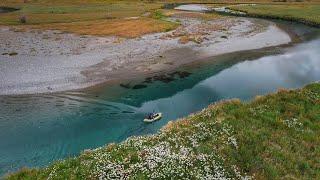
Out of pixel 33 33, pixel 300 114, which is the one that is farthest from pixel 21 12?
pixel 300 114

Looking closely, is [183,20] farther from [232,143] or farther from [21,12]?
[232,143]

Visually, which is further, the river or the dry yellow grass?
the dry yellow grass

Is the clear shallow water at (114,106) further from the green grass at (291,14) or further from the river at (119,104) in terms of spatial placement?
the green grass at (291,14)

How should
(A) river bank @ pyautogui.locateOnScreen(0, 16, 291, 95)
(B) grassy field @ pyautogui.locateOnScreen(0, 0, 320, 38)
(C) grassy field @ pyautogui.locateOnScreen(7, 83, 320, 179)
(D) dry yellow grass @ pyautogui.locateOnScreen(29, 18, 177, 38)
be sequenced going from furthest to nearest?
(B) grassy field @ pyautogui.locateOnScreen(0, 0, 320, 38) < (D) dry yellow grass @ pyautogui.locateOnScreen(29, 18, 177, 38) < (A) river bank @ pyautogui.locateOnScreen(0, 16, 291, 95) < (C) grassy field @ pyautogui.locateOnScreen(7, 83, 320, 179)

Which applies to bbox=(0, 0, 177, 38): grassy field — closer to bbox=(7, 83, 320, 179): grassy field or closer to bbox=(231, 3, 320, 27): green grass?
bbox=(231, 3, 320, 27): green grass

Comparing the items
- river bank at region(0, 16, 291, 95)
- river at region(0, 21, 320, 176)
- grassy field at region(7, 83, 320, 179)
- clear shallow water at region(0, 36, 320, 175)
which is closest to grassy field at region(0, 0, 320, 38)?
river bank at region(0, 16, 291, 95)

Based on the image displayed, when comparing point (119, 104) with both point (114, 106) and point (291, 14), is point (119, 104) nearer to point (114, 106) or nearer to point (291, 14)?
point (114, 106)

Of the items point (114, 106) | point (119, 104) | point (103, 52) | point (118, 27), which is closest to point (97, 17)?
point (118, 27)
